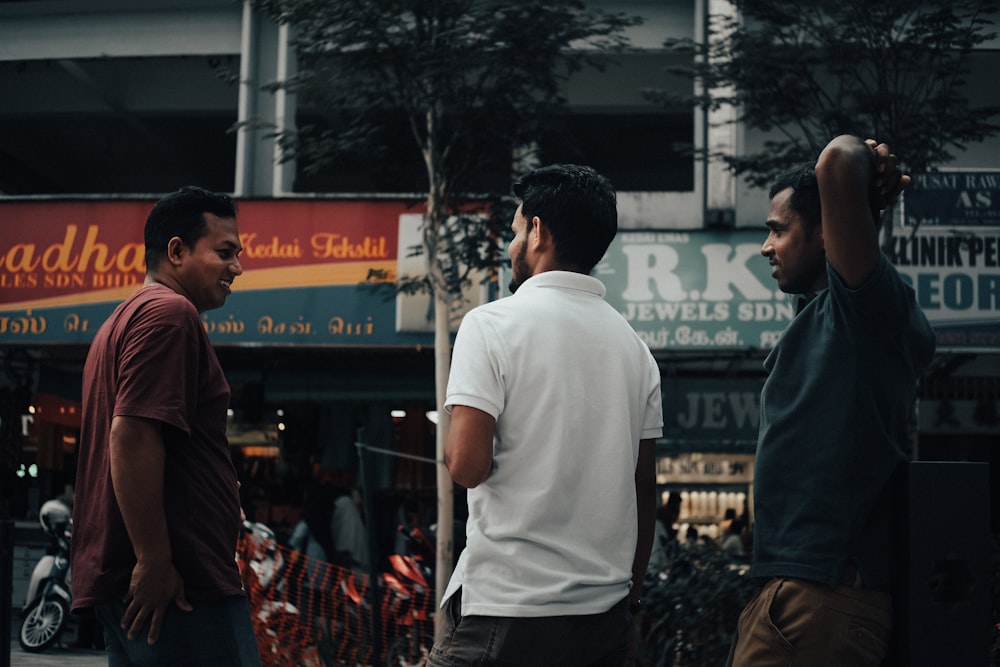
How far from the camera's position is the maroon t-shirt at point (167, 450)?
261cm

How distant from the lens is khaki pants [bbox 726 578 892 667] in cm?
226

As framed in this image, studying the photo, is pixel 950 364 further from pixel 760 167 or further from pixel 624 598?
pixel 624 598

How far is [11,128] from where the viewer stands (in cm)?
1536

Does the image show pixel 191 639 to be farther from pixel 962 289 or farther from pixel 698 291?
pixel 962 289

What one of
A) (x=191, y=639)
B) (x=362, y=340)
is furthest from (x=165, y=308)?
(x=362, y=340)

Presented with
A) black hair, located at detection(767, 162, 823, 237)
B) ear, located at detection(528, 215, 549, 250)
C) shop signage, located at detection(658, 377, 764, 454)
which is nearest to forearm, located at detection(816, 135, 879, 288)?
black hair, located at detection(767, 162, 823, 237)

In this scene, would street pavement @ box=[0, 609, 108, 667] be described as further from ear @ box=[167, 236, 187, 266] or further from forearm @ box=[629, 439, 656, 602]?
forearm @ box=[629, 439, 656, 602]

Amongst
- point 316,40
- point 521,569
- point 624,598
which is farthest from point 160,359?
point 316,40

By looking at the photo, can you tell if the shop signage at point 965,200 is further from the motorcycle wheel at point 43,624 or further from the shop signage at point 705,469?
the motorcycle wheel at point 43,624

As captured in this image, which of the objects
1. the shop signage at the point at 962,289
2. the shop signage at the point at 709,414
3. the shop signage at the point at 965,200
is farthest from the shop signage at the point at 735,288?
the shop signage at the point at 709,414

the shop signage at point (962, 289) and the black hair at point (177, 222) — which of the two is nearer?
the black hair at point (177, 222)

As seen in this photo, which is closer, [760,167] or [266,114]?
[760,167]

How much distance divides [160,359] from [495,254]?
529 cm

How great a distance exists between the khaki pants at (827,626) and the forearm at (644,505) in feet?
1.32
